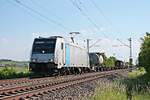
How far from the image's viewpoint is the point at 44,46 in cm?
3269

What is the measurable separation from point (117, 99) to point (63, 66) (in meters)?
19.4

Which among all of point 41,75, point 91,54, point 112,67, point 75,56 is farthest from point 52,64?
point 112,67

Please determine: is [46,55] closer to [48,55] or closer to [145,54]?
[48,55]

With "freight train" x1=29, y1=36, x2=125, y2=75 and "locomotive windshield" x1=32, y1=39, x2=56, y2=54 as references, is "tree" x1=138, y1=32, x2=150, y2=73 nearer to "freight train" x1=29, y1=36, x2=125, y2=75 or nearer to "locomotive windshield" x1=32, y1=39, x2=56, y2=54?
"freight train" x1=29, y1=36, x2=125, y2=75

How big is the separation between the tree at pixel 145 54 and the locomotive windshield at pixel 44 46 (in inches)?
386

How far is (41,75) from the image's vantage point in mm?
35094

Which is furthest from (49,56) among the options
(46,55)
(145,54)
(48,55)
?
(145,54)

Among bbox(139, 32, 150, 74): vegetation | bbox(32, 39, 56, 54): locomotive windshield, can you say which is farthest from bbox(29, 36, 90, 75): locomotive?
bbox(139, 32, 150, 74): vegetation

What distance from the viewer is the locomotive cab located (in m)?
31.9

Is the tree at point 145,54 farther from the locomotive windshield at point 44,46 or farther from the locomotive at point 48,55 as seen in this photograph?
the locomotive windshield at point 44,46

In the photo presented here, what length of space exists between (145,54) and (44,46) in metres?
10.5

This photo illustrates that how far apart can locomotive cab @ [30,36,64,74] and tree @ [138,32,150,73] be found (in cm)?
891

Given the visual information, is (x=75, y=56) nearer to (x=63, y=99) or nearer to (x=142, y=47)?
(x=142, y=47)

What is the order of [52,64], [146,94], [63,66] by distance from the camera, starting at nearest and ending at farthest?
[146,94] < [52,64] < [63,66]
